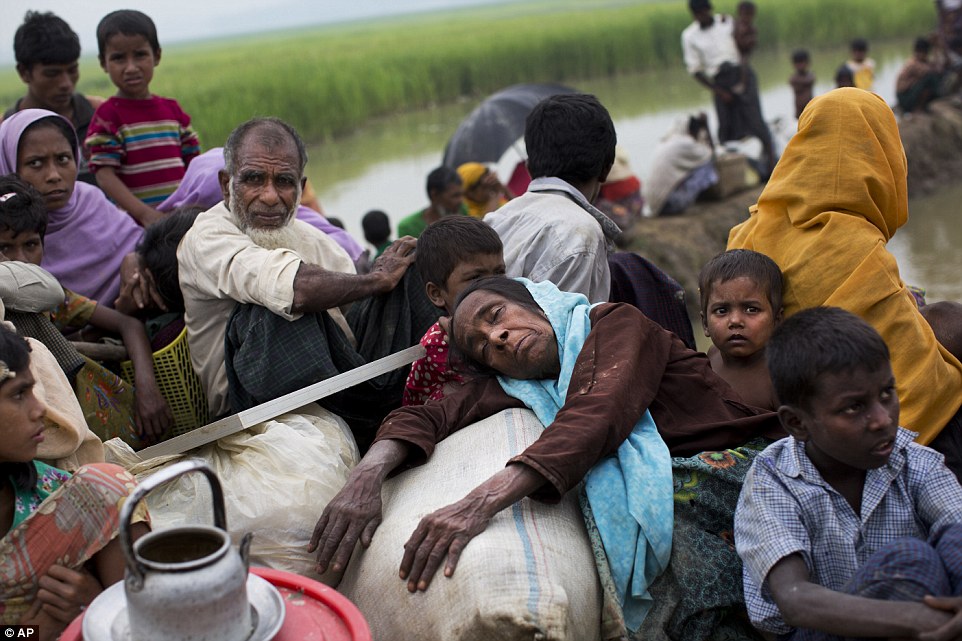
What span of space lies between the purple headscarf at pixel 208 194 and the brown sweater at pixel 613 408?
1234 mm

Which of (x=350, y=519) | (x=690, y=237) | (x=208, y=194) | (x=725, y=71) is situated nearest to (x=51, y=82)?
(x=208, y=194)

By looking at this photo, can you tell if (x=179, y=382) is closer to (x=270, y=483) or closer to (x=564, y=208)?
(x=270, y=483)

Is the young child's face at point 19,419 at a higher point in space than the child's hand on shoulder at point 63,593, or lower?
higher

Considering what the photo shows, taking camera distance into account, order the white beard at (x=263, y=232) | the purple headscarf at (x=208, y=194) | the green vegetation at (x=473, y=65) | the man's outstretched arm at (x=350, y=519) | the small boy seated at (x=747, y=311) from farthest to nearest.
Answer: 1. the green vegetation at (x=473, y=65)
2. the purple headscarf at (x=208, y=194)
3. the white beard at (x=263, y=232)
4. the small boy seated at (x=747, y=311)
5. the man's outstretched arm at (x=350, y=519)

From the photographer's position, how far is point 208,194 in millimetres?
4066

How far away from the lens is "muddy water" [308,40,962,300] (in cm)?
1098

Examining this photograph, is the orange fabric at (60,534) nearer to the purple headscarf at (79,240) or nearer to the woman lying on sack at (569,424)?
the woman lying on sack at (569,424)

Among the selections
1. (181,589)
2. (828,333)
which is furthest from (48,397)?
(828,333)

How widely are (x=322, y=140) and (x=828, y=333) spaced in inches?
625

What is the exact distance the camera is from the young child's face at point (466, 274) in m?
3.29

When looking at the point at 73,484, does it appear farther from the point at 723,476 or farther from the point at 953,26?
the point at 953,26

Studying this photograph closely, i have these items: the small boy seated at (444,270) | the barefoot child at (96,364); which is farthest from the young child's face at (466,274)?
the barefoot child at (96,364)

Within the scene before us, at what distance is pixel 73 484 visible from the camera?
93.4 inches

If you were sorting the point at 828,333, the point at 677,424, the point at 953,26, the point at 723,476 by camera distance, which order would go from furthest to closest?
1. the point at 953,26
2. the point at 677,424
3. the point at 723,476
4. the point at 828,333
